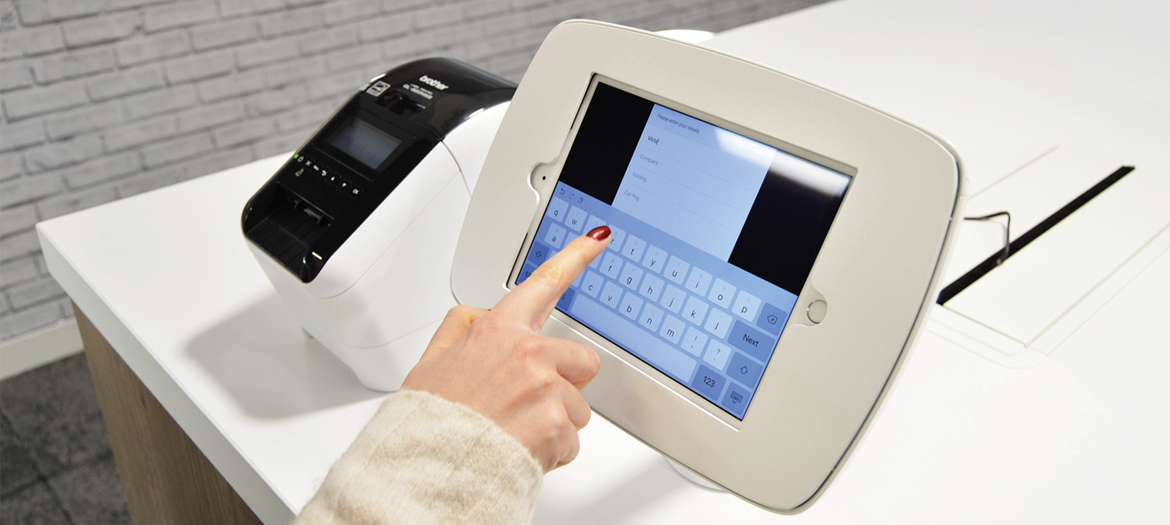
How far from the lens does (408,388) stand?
1.59 feet

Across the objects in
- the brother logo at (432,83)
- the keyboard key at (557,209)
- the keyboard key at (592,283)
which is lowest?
the keyboard key at (592,283)

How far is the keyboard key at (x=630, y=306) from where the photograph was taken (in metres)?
0.53

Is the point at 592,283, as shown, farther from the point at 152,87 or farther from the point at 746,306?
the point at 152,87

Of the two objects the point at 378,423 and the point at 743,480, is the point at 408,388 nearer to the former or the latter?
the point at 378,423

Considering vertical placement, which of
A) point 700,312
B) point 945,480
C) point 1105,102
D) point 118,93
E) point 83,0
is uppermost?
point 1105,102

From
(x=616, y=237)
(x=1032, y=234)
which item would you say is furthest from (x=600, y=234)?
→ (x=1032, y=234)

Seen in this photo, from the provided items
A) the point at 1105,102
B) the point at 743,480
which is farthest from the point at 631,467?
the point at 1105,102

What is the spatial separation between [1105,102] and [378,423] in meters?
1.29

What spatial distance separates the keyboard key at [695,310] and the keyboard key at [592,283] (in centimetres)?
7

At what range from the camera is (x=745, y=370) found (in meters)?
0.49

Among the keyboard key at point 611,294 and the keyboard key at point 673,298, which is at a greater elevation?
the keyboard key at point 673,298

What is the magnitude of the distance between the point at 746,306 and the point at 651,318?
0.07m

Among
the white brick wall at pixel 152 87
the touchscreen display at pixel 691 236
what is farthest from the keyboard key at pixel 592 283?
the white brick wall at pixel 152 87

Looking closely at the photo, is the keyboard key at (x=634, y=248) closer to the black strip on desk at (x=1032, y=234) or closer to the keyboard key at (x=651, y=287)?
the keyboard key at (x=651, y=287)
